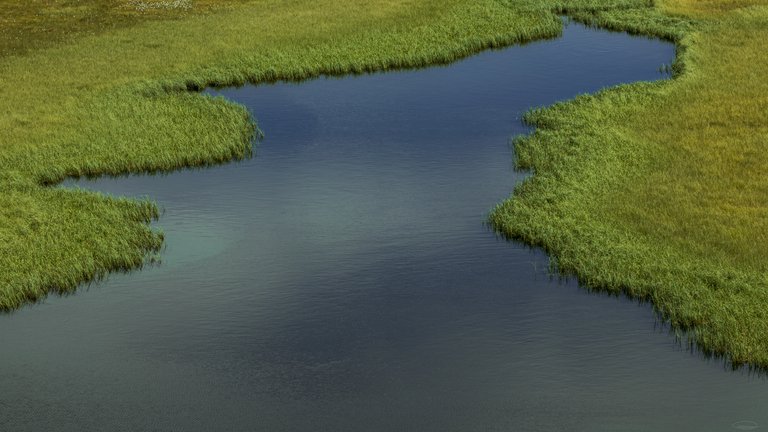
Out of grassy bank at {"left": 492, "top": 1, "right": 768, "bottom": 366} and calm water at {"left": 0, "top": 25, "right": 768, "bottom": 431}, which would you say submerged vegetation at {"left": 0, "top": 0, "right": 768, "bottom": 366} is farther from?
calm water at {"left": 0, "top": 25, "right": 768, "bottom": 431}

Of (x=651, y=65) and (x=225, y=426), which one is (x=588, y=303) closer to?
(x=225, y=426)

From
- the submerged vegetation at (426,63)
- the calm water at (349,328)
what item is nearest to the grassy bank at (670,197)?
the submerged vegetation at (426,63)

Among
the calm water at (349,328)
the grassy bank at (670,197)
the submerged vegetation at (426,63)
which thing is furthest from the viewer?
the submerged vegetation at (426,63)

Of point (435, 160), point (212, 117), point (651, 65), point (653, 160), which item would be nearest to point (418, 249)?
point (435, 160)

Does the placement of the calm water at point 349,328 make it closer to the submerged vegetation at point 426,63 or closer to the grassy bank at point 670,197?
the grassy bank at point 670,197

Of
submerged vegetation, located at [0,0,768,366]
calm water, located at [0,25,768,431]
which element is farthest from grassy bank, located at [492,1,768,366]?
calm water, located at [0,25,768,431]
